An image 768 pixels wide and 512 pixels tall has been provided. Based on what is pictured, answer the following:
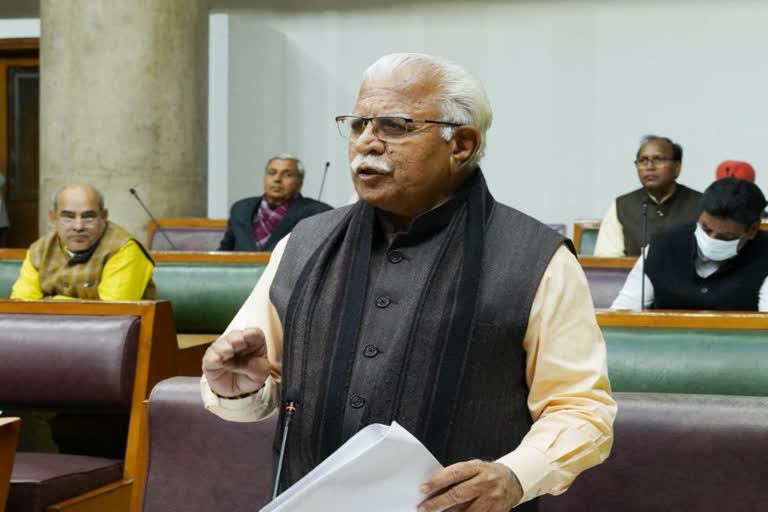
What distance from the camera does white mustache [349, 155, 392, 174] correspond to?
1757 mm

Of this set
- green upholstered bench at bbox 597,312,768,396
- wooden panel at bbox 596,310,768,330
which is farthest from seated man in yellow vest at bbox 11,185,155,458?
green upholstered bench at bbox 597,312,768,396

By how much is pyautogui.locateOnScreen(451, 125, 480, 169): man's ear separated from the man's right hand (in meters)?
0.38

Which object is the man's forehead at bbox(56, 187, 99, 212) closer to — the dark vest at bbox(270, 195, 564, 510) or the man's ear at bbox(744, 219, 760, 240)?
the man's ear at bbox(744, 219, 760, 240)

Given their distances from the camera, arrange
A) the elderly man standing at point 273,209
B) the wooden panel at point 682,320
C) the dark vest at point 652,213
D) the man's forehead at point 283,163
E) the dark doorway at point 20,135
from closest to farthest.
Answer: the wooden panel at point 682,320, the dark vest at point 652,213, the elderly man standing at point 273,209, the man's forehead at point 283,163, the dark doorway at point 20,135

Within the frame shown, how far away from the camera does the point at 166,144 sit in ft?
28.5

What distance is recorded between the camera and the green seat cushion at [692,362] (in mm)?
2648

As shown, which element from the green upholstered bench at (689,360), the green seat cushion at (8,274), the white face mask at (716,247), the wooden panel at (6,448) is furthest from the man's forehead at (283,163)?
the wooden panel at (6,448)

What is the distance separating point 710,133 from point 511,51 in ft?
5.29

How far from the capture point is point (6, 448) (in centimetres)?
261

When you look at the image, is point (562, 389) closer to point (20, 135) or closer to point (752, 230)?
point (752, 230)

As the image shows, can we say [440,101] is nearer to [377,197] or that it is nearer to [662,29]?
[377,197]

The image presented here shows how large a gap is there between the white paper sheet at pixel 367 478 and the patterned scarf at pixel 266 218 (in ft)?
19.2

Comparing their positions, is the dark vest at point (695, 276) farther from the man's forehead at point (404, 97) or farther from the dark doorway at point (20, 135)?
the dark doorway at point (20, 135)

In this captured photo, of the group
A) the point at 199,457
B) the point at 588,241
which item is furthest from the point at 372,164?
the point at 588,241
